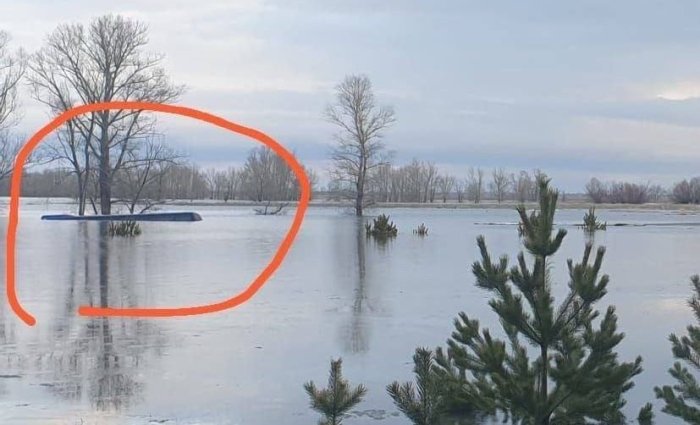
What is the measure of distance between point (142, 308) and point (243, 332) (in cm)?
260

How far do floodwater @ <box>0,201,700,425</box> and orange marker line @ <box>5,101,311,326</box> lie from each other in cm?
25

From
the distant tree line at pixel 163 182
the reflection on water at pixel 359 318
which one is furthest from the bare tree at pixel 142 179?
the reflection on water at pixel 359 318

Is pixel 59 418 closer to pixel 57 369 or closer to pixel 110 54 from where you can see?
pixel 57 369

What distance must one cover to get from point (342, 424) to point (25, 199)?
97.6 metres

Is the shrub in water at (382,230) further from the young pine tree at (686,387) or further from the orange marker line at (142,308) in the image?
the young pine tree at (686,387)

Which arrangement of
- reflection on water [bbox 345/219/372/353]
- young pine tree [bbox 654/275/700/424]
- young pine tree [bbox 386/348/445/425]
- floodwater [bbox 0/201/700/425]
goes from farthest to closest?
reflection on water [bbox 345/219/372/353] < floodwater [bbox 0/201/700/425] < young pine tree [bbox 654/275/700/424] < young pine tree [bbox 386/348/445/425]

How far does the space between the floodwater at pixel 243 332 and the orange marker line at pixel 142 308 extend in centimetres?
25

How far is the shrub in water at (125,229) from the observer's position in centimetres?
3475

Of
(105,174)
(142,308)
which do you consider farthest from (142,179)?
(142,308)

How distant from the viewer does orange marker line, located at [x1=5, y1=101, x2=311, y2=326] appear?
7270 millimetres

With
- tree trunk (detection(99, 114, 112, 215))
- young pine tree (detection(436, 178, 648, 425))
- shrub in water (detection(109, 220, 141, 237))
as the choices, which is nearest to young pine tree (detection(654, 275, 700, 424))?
young pine tree (detection(436, 178, 648, 425))

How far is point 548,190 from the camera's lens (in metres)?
6.09

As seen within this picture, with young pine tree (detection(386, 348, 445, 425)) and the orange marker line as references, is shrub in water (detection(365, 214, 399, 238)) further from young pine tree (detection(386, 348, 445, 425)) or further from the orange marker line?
young pine tree (detection(386, 348, 445, 425))

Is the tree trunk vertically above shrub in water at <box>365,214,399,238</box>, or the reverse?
the tree trunk
